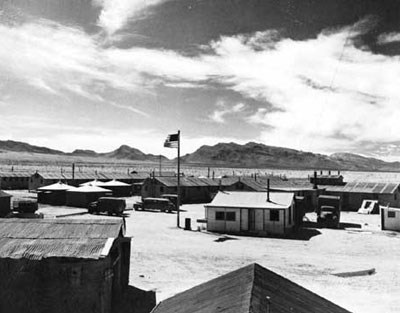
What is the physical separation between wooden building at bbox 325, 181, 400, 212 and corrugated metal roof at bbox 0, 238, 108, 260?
4974 cm

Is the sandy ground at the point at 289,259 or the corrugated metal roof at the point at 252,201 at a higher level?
the corrugated metal roof at the point at 252,201

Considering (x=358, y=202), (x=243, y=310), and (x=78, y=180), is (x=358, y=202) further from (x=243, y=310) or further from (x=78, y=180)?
(x=243, y=310)

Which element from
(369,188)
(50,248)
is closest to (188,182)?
(369,188)

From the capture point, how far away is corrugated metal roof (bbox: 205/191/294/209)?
3741cm

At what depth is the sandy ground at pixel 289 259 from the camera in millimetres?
19609

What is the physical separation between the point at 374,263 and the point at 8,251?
802 inches

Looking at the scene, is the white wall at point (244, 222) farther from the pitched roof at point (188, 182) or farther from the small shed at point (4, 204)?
the pitched roof at point (188, 182)

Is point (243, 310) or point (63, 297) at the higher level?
point (243, 310)

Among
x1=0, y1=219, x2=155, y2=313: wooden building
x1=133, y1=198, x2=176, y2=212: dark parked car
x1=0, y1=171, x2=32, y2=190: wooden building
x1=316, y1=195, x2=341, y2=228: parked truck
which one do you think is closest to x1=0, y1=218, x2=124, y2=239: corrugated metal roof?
x1=0, y1=219, x2=155, y2=313: wooden building

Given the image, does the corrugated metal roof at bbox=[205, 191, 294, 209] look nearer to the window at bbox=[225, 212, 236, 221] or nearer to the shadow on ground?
the window at bbox=[225, 212, 236, 221]

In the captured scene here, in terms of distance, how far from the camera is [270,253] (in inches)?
1113

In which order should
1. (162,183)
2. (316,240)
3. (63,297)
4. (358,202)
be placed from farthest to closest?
(162,183), (358,202), (316,240), (63,297)

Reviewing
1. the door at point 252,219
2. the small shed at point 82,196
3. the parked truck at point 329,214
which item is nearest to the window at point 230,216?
the door at point 252,219

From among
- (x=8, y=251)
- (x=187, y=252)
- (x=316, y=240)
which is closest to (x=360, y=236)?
(x=316, y=240)
